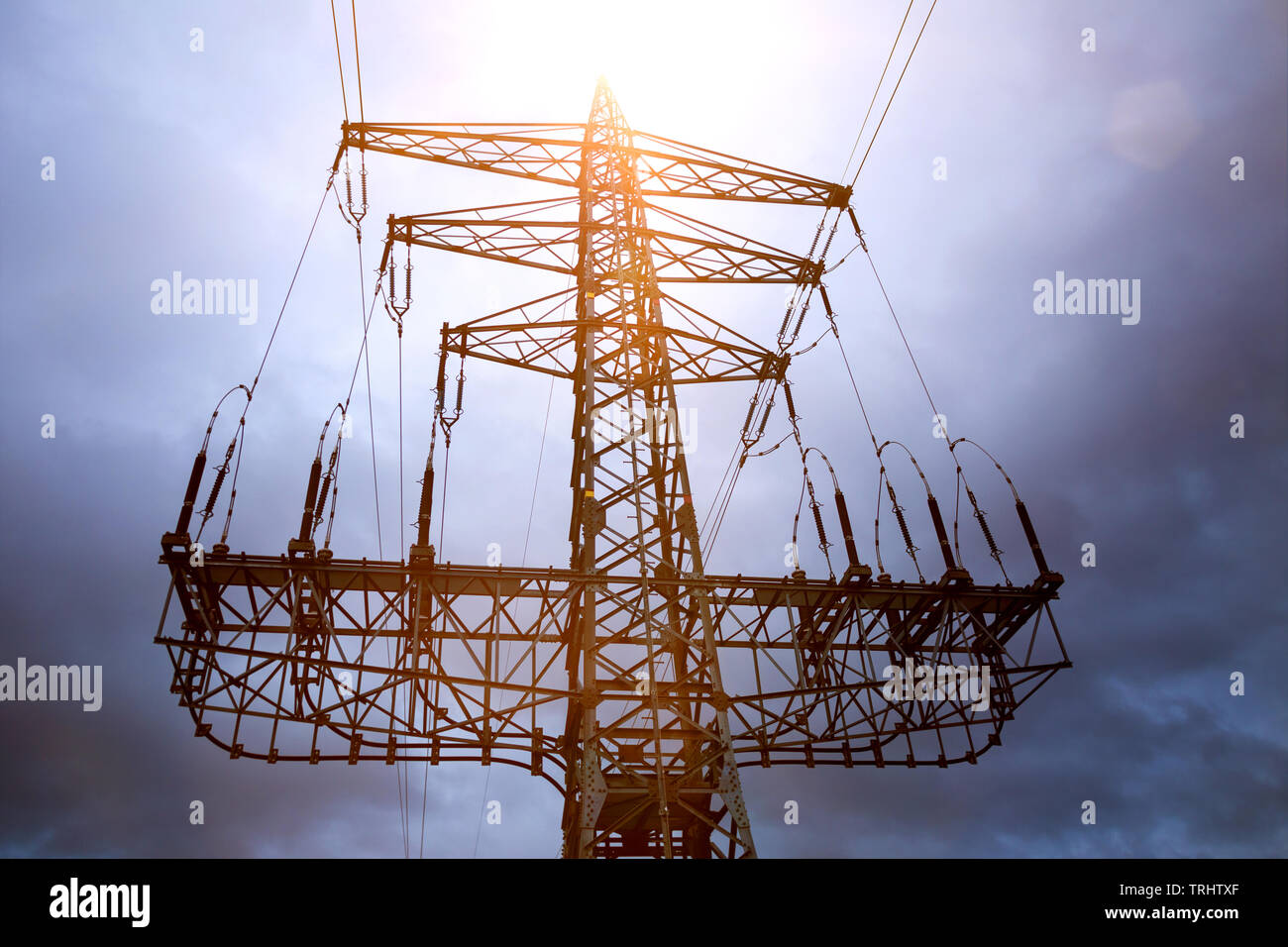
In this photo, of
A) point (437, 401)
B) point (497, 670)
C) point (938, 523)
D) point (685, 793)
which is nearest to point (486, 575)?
point (497, 670)

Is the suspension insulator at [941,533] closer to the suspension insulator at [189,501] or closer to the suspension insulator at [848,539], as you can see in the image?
the suspension insulator at [848,539]

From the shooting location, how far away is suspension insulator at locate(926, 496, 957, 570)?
16.3 meters

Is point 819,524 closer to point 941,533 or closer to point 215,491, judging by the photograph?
point 941,533

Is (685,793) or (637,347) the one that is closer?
(685,793)

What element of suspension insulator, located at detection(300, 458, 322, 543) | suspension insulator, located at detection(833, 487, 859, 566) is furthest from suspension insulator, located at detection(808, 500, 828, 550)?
suspension insulator, located at detection(300, 458, 322, 543)

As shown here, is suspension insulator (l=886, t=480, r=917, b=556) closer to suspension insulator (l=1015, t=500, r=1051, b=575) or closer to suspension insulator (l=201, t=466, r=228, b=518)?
suspension insulator (l=1015, t=500, r=1051, b=575)

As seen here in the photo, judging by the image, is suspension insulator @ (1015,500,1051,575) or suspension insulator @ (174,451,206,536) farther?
suspension insulator @ (1015,500,1051,575)

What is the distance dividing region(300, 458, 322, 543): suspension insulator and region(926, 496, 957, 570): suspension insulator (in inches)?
489

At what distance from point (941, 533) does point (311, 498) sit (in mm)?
12747

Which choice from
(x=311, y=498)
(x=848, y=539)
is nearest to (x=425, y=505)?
(x=311, y=498)
